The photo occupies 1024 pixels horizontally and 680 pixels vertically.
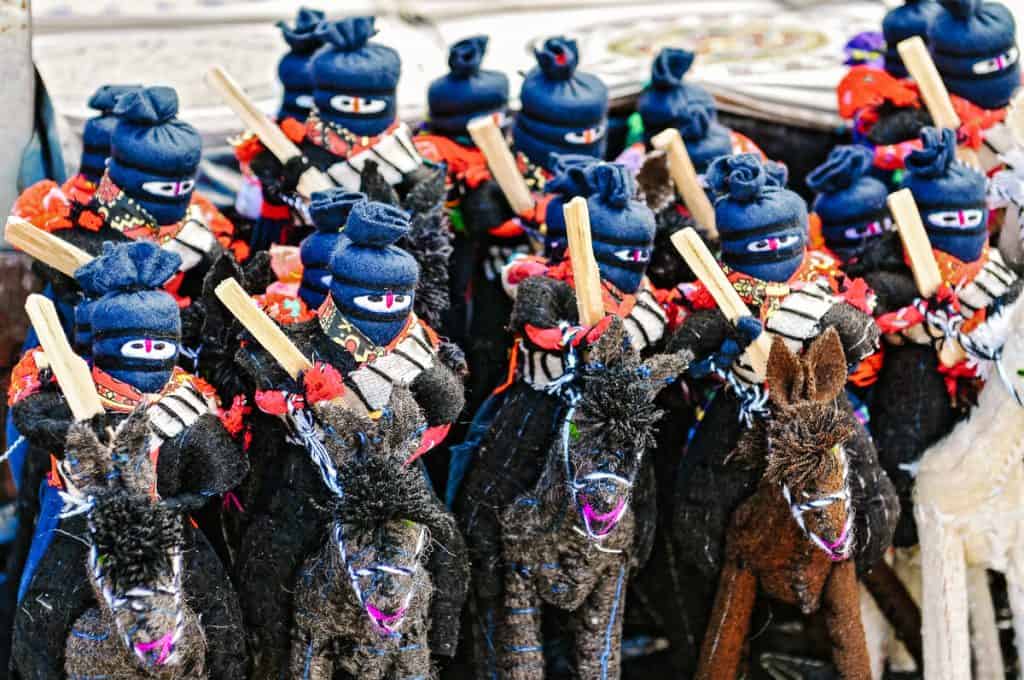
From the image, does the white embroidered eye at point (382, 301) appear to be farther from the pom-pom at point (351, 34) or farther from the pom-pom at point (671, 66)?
the pom-pom at point (671, 66)

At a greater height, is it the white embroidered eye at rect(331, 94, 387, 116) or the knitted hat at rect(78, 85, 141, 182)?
the white embroidered eye at rect(331, 94, 387, 116)

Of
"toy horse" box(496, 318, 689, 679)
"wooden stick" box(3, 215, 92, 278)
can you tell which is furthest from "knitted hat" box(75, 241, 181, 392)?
"toy horse" box(496, 318, 689, 679)

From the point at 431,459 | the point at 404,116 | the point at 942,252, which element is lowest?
the point at 431,459

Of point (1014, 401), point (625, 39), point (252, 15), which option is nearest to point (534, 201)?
point (1014, 401)

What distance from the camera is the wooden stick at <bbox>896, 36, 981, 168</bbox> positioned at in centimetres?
292

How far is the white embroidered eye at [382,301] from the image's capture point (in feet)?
7.11

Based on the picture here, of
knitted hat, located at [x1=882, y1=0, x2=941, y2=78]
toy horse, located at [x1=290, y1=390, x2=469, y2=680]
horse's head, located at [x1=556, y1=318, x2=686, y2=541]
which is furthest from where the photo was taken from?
knitted hat, located at [x1=882, y1=0, x2=941, y2=78]

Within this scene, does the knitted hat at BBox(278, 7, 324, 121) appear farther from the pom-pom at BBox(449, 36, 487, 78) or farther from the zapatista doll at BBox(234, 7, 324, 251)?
the pom-pom at BBox(449, 36, 487, 78)

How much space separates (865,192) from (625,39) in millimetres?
1453

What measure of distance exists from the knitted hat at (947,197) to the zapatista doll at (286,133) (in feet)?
4.36

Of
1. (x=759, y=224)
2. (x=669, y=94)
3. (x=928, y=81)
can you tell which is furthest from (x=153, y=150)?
(x=928, y=81)

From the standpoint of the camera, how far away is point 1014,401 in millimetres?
2508

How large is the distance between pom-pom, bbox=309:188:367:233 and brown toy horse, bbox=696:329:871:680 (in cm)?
81

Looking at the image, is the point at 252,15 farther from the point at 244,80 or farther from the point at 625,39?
the point at 625,39
